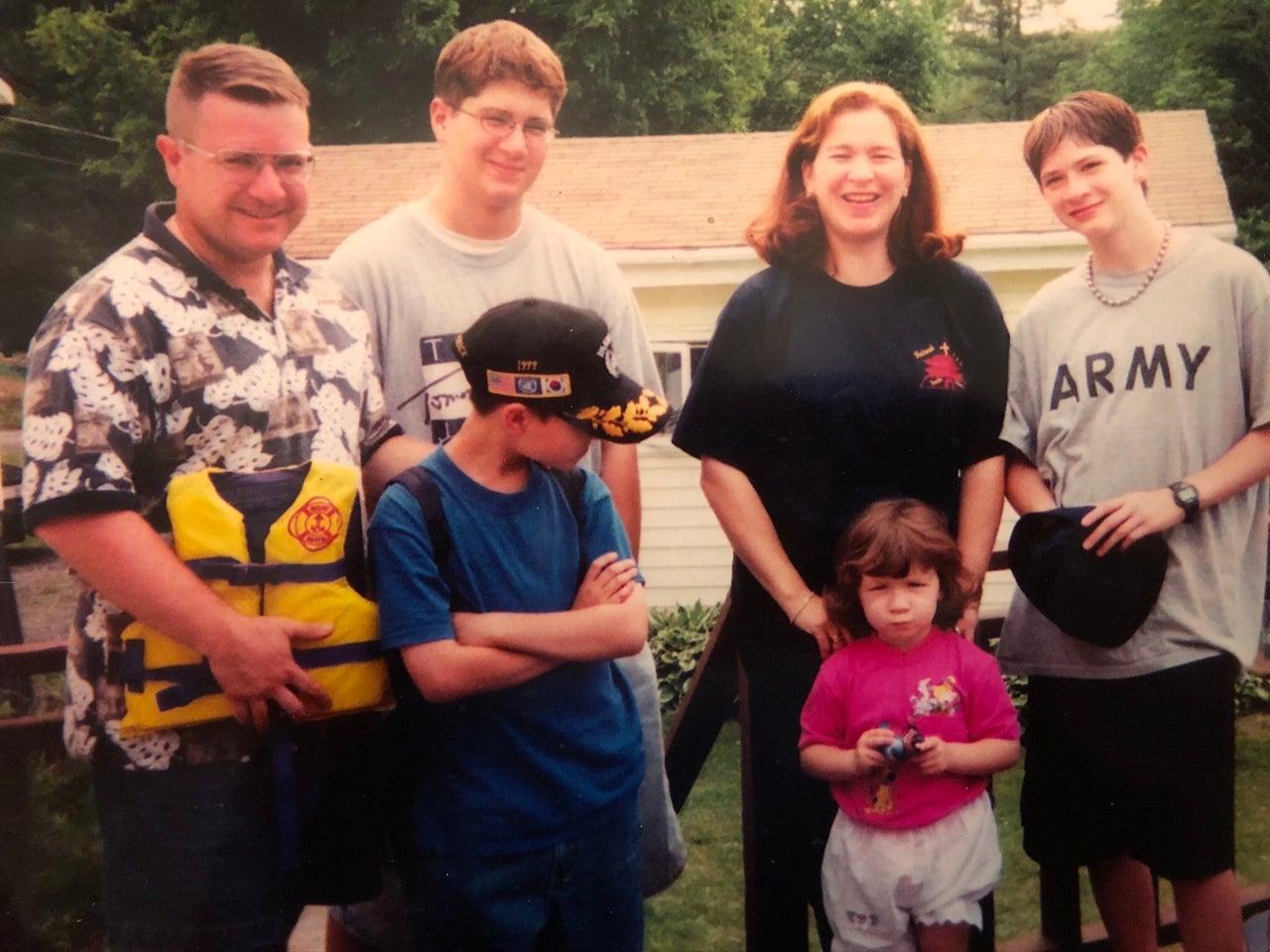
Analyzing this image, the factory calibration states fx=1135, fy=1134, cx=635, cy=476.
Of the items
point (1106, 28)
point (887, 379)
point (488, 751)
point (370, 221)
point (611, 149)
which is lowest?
point (488, 751)

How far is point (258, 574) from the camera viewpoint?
1.54 metres

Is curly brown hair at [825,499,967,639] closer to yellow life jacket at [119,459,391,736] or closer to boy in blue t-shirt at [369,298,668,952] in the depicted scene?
boy in blue t-shirt at [369,298,668,952]

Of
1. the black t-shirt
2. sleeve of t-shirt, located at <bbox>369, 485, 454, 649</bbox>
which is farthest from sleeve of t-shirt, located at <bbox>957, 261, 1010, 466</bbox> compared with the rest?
sleeve of t-shirt, located at <bbox>369, 485, 454, 649</bbox>

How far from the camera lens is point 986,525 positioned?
1.99 metres

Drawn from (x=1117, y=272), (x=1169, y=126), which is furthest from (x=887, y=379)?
(x=1169, y=126)

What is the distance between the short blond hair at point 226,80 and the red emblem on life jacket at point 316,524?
570mm

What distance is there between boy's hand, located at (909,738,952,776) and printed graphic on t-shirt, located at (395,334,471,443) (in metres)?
0.90

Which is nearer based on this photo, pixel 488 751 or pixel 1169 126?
pixel 488 751

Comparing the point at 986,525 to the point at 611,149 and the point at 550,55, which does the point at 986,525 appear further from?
the point at 550,55

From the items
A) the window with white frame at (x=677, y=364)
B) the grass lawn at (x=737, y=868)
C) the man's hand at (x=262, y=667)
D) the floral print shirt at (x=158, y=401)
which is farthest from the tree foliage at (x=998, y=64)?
the man's hand at (x=262, y=667)

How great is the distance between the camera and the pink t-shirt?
6.04 ft

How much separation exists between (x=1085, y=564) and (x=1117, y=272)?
0.52m

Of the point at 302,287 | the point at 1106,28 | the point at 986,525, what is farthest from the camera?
the point at 1106,28

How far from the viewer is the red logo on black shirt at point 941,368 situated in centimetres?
190
